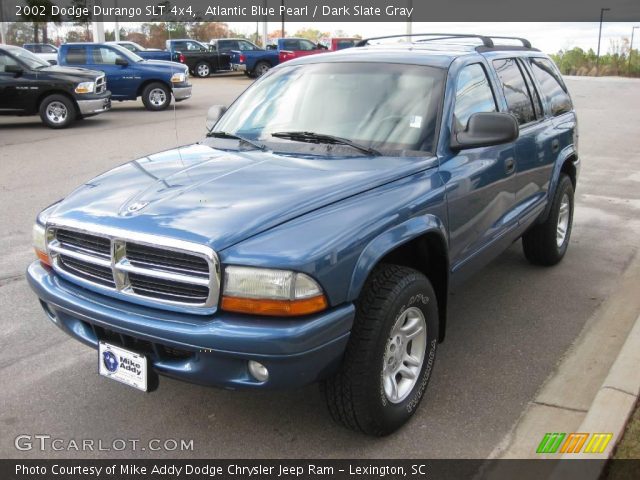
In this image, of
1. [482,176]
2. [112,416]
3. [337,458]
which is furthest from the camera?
[482,176]

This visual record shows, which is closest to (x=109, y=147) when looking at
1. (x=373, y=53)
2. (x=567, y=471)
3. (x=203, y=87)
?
(x=373, y=53)

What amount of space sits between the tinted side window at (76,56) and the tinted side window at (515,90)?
1585 cm

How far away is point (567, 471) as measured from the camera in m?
2.97

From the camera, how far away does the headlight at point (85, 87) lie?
14648mm

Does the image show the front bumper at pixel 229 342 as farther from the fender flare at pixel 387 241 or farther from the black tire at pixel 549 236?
the black tire at pixel 549 236

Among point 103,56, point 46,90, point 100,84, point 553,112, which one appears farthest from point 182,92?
point 553,112

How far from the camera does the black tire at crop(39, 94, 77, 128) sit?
14.7 metres

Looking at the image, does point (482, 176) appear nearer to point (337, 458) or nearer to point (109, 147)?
point (337, 458)

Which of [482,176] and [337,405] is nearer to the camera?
[337,405]

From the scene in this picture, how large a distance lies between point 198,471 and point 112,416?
0.68 metres

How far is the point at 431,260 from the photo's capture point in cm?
369

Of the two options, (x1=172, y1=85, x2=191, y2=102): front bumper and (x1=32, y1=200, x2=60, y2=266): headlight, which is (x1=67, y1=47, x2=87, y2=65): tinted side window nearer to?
(x1=172, y1=85, x2=191, y2=102): front bumper

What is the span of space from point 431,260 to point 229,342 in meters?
1.42


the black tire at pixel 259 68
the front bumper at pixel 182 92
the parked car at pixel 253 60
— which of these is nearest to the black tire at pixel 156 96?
the front bumper at pixel 182 92
